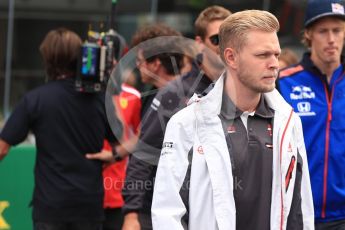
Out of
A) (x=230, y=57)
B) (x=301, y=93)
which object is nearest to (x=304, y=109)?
(x=301, y=93)

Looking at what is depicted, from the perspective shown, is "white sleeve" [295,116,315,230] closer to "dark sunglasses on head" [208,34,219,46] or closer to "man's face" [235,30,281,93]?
"man's face" [235,30,281,93]

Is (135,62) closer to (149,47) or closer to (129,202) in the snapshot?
(149,47)

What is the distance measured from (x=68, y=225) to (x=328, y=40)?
2333 mm

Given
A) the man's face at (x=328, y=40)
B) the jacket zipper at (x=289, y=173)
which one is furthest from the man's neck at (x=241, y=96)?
the man's face at (x=328, y=40)

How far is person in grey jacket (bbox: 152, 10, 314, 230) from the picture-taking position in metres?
3.88

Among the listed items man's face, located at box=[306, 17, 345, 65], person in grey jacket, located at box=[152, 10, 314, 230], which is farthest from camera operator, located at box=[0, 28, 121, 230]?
person in grey jacket, located at box=[152, 10, 314, 230]

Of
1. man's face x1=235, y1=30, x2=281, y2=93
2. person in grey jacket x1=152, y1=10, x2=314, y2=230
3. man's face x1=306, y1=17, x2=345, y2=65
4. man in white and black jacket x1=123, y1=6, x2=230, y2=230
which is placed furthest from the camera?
man's face x1=306, y1=17, x2=345, y2=65

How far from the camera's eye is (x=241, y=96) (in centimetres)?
408

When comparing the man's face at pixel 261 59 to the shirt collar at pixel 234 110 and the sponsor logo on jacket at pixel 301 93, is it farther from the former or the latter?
the sponsor logo on jacket at pixel 301 93

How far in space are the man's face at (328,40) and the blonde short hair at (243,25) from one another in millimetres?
1492

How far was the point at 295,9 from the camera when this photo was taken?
11266mm

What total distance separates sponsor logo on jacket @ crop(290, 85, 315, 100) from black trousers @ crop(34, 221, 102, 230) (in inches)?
76.6

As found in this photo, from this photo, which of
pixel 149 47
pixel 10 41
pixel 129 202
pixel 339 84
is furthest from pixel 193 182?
pixel 10 41

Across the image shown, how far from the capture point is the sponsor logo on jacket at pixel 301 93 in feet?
17.7
